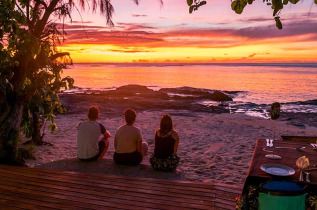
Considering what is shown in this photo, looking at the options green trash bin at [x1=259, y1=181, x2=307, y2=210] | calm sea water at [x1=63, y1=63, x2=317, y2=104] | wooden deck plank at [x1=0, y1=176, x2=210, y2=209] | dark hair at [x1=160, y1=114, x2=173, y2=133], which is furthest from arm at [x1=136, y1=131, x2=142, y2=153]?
calm sea water at [x1=63, y1=63, x2=317, y2=104]

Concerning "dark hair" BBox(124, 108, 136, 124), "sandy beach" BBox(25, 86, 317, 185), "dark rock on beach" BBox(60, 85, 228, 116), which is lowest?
"sandy beach" BBox(25, 86, 317, 185)

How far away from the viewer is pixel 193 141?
1152 cm

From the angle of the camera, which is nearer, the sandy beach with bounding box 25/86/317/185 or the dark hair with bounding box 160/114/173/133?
the dark hair with bounding box 160/114/173/133

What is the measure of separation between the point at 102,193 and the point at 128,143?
6.02 ft

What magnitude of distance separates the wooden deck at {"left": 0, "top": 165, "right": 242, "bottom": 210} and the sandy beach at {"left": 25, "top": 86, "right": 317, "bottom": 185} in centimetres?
96

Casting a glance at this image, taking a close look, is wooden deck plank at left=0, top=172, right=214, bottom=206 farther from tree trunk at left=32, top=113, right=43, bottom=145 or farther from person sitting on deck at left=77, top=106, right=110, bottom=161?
tree trunk at left=32, top=113, right=43, bottom=145

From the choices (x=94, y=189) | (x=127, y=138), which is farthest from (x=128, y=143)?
(x=94, y=189)

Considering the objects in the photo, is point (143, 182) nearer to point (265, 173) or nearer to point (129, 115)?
point (129, 115)

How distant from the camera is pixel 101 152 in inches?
286

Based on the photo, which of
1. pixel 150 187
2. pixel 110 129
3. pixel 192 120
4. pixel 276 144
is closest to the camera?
pixel 276 144

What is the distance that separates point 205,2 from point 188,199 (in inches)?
129

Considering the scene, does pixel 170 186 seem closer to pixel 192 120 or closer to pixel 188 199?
pixel 188 199

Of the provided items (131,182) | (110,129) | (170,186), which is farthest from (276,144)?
(110,129)

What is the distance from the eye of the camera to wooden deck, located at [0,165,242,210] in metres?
4.46
